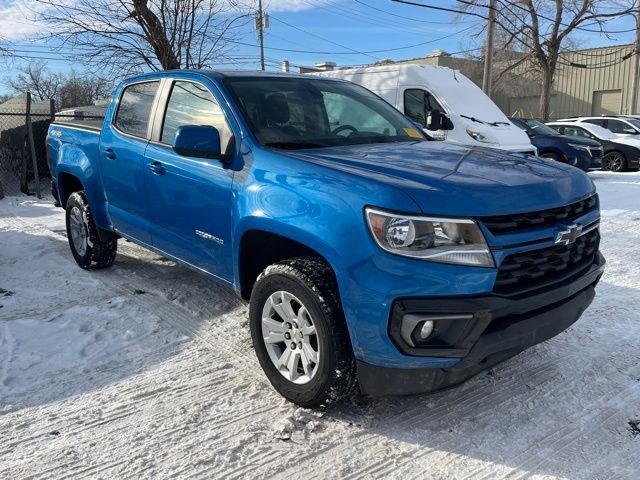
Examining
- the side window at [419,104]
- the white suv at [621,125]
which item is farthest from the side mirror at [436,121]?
the white suv at [621,125]

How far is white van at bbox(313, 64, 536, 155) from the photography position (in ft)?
31.8

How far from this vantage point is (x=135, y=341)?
3.93 m

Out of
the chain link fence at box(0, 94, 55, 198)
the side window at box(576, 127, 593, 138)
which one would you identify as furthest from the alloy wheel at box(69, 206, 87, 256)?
the side window at box(576, 127, 593, 138)

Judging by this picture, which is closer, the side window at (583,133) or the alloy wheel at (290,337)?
the alloy wheel at (290,337)

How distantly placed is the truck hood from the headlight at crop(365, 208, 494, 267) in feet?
0.18

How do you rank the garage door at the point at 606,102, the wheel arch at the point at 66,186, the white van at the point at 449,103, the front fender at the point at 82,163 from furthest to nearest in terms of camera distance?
the garage door at the point at 606,102, the white van at the point at 449,103, the wheel arch at the point at 66,186, the front fender at the point at 82,163

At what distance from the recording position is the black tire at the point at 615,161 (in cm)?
1561

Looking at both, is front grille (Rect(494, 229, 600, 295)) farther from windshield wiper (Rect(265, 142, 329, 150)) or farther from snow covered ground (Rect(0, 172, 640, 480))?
windshield wiper (Rect(265, 142, 329, 150))

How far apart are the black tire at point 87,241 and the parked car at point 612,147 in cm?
1450

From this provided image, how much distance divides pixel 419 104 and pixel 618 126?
10012 millimetres

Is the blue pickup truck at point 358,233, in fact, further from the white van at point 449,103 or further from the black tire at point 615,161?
the black tire at point 615,161

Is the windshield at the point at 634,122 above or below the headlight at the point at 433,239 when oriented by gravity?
above

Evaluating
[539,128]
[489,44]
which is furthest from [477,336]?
[489,44]

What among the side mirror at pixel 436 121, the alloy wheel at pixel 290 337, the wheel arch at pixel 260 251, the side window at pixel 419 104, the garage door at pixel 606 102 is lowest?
the alloy wheel at pixel 290 337
